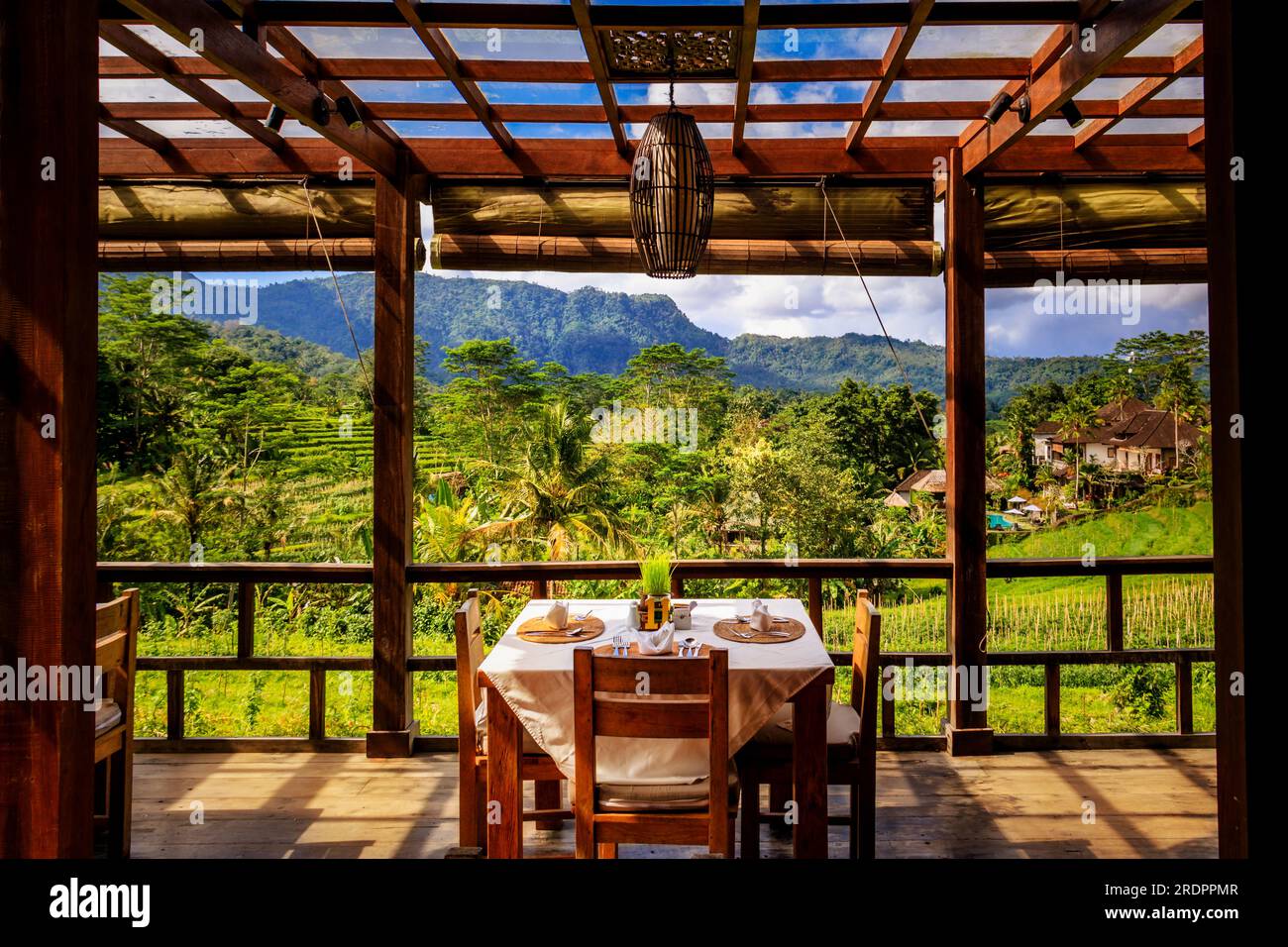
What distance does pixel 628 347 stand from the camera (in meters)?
14.8

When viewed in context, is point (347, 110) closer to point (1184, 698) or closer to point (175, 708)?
point (175, 708)

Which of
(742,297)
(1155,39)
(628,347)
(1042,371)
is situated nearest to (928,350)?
(1042,371)

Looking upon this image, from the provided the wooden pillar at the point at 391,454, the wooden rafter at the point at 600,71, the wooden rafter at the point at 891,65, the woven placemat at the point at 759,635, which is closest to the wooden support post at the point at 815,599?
the woven placemat at the point at 759,635

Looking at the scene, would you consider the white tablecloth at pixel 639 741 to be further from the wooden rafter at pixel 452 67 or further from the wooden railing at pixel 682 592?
the wooden rafter at pixel 452 67

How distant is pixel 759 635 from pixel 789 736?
1.09 ft

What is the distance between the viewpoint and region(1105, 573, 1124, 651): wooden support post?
3506mm

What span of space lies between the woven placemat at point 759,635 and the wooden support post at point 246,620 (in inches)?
89.7

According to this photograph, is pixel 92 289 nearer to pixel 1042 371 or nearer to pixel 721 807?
pixel 721 807

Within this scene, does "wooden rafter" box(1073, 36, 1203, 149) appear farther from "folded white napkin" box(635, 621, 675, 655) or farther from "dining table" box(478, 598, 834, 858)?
"folded white napkin" box(635, 621, 675, 655)

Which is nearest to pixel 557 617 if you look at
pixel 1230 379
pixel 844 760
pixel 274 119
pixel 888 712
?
pixel 844 760

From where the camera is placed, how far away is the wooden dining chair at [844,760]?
93.3 inches

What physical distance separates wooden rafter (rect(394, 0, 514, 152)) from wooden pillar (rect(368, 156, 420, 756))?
1.93 ft

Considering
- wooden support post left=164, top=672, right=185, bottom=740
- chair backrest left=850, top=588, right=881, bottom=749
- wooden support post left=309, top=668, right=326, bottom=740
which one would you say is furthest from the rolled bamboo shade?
wooden support post left=164, top=672, right=185, bottom=740

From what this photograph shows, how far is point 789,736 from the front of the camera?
240 centimetres
